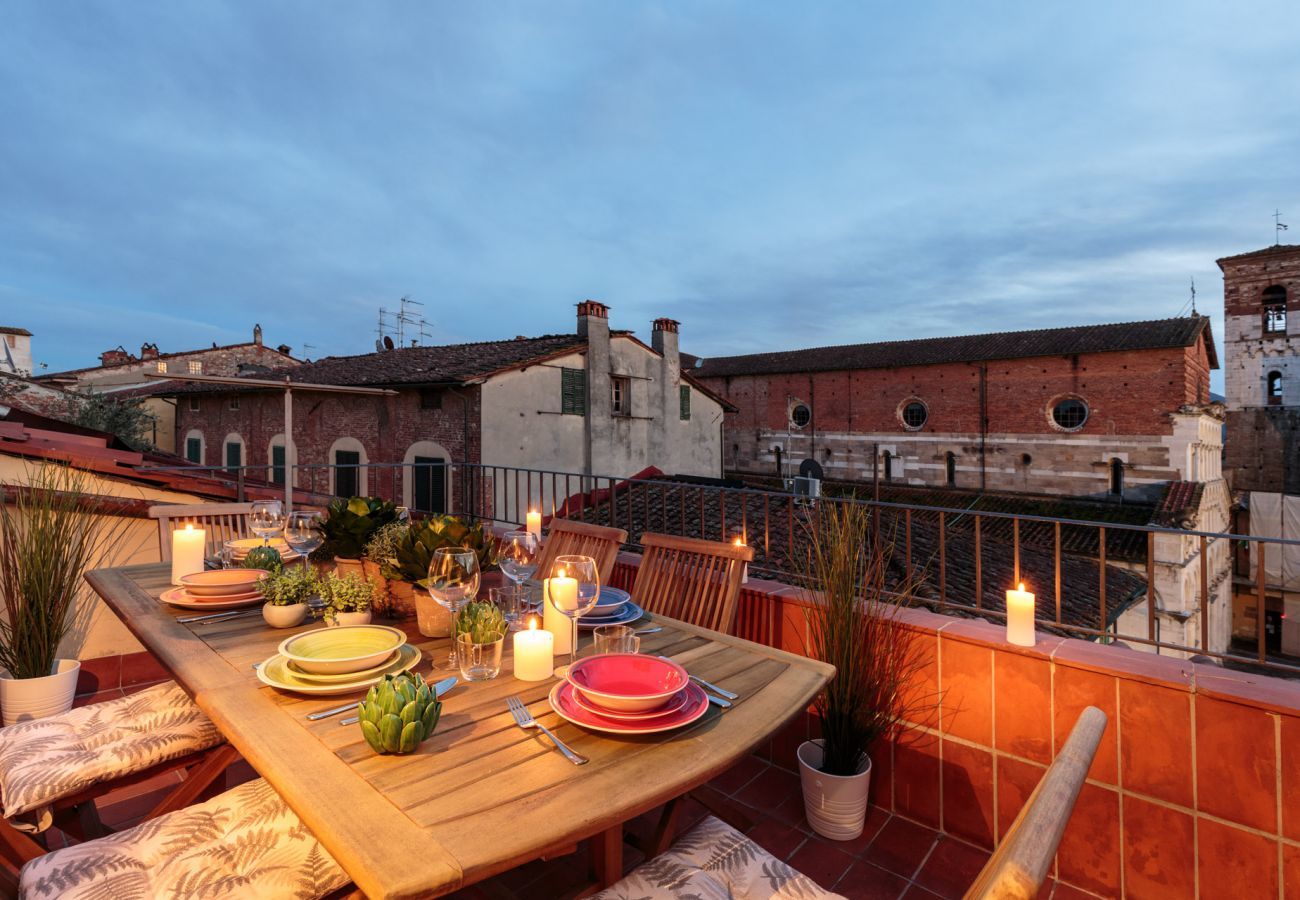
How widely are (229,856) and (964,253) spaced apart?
162 feet

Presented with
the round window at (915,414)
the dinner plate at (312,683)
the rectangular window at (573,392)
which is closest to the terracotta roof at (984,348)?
the round window at (915,414)

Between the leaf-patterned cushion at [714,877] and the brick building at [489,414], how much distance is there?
10.5 meters

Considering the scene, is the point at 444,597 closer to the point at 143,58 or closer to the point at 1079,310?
the point at 143,58

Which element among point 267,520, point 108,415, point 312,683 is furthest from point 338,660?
point 108,415

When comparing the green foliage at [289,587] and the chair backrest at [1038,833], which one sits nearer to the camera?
the chair backrest at [1038,833]

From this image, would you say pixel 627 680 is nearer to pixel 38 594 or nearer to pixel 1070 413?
pixel 38 594

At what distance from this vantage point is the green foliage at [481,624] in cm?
151

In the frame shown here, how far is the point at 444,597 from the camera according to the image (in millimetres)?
1597

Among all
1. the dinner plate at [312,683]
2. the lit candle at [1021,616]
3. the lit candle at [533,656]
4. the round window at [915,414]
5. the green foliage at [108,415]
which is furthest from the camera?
the round window at [915,414]

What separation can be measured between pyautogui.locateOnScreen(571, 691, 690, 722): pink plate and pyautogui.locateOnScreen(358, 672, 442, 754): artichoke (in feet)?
1.04

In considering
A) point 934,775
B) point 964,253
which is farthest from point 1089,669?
point 964,253

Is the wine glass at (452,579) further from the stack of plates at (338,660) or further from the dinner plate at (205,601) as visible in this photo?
the dinner plate at (205,601)

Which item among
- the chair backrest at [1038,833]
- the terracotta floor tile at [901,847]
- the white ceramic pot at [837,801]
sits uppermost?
the chair backrest at [1038,833]

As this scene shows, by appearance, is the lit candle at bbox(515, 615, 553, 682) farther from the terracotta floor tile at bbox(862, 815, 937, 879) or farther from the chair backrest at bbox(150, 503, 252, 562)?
the chair backrest at bbox(150, 503, 252, 562)
